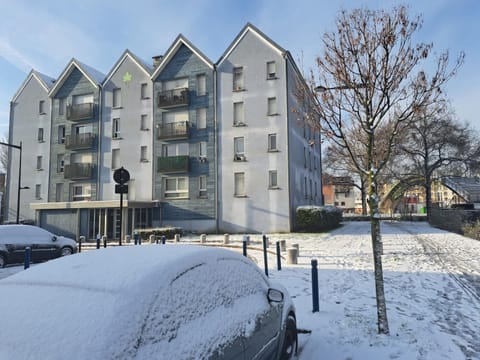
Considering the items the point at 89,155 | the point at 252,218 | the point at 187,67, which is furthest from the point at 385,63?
the point at 89,155

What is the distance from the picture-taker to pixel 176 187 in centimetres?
2819

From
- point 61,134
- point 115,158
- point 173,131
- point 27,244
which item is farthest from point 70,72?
point 27,244

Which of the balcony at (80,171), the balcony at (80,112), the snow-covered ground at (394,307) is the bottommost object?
the snow-covered ground at (394,307)

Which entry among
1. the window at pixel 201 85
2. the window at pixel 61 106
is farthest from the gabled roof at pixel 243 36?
the window at pixel 61 106

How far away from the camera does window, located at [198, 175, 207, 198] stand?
27.2 meters

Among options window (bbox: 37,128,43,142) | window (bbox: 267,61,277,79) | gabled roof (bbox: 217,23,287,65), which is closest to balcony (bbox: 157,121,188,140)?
gabled roof (bbox: 217,23,287,65)

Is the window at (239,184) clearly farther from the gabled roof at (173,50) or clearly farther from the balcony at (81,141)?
the balcony at (81,141)

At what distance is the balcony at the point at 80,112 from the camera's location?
3094cm

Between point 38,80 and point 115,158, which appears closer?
point 115,158

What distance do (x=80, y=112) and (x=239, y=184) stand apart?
16.6 m

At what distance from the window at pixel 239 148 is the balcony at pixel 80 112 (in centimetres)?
1410

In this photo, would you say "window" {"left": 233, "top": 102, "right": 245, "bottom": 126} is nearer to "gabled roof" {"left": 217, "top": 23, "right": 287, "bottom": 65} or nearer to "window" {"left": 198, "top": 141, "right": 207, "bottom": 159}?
"window" {"left": 198, "top": 141, "right": 207, "bottom": 159}

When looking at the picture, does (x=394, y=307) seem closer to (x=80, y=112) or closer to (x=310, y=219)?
(x=310, y=219)

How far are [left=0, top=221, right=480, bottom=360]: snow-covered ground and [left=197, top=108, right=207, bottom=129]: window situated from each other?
17698 millimetres
